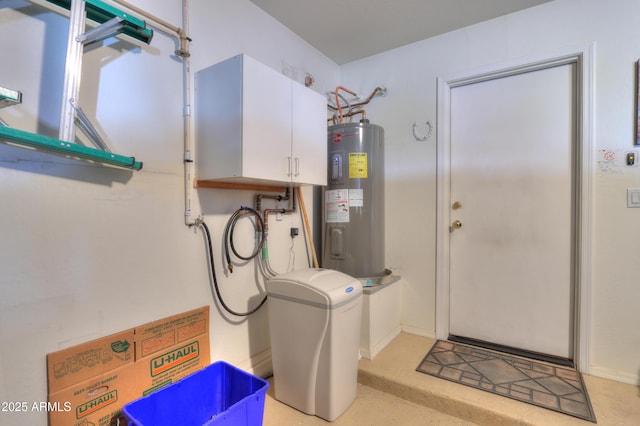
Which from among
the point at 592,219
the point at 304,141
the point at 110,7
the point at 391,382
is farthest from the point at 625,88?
the point at 110,7

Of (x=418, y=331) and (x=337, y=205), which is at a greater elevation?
(x=337, y=205)

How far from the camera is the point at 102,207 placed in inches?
56.0

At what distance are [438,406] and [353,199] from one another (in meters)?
1.47

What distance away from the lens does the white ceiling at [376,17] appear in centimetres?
217

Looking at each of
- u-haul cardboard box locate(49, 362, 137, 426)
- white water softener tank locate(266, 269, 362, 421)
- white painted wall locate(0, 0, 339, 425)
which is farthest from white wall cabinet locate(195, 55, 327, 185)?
u-haul cardboard box locate(49, 362, 137, 426)

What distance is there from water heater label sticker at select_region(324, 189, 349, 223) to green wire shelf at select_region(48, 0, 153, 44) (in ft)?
5.10

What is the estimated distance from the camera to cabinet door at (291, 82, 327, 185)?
1.99 metres

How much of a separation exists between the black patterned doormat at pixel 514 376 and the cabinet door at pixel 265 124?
1.69 m

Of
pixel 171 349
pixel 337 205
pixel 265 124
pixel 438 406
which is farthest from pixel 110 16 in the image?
pixel 438 406

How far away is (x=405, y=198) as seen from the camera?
2754 mm

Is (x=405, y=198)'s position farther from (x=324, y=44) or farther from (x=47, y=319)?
(x=47, y=319)

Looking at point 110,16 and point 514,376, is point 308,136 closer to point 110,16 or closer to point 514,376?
point 110,16

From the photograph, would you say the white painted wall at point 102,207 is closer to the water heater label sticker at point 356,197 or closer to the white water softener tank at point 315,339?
the white water softener tank at point 315,339

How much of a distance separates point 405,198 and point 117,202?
2145 mm
